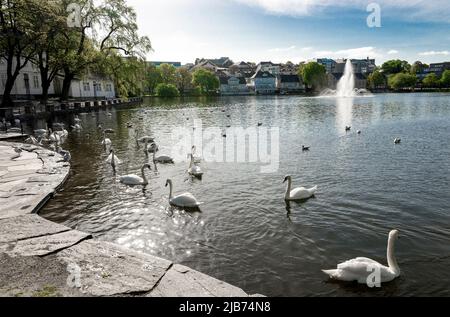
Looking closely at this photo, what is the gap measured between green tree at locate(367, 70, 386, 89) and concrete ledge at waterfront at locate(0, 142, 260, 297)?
547 feet

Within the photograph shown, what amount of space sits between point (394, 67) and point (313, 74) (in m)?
67.6

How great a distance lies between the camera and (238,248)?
26.2 ft

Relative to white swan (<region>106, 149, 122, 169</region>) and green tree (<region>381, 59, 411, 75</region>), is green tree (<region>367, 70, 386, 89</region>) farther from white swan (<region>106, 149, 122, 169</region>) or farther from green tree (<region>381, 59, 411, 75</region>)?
white swan (<region>106, 149, 122, 169</region>)

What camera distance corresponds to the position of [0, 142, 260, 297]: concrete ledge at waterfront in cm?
518

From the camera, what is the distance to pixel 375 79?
152m

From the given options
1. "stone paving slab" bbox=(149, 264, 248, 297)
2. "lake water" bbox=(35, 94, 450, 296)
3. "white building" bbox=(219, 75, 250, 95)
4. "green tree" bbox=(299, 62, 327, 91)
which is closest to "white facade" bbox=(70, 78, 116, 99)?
"lake water" bbox=(35, 94, 450, 296)

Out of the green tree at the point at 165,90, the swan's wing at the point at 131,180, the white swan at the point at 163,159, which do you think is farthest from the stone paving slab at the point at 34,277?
the green tree at the point at 165,90

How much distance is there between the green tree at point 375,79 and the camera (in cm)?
15225

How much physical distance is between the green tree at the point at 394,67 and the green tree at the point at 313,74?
5554cm

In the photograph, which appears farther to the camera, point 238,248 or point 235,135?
point 235,135
